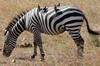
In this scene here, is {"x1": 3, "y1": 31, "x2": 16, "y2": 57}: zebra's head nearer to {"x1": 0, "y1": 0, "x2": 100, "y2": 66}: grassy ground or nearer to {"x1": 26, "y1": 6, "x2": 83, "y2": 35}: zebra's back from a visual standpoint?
{"x1": 0, "y1": 0, "x2": 100, "y2": 66}: grassy ground

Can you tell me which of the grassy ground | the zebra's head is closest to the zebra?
the zebra's head

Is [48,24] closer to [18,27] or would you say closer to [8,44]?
[18,27]

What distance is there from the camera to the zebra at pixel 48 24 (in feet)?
28.8

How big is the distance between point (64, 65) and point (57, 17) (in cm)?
206

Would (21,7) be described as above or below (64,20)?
above

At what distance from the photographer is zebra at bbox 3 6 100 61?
8.77 meters

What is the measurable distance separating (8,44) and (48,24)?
1363 mm

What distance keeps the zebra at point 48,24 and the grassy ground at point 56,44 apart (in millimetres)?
357

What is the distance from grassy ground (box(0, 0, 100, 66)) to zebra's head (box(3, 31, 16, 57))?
0.51 feet

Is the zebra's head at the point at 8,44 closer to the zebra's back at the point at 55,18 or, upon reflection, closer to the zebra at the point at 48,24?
the zebra at the point at 48,24

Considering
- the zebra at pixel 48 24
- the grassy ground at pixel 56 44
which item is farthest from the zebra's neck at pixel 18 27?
the grassy ground at pixel 56 44

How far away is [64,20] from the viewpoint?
877 centimetres

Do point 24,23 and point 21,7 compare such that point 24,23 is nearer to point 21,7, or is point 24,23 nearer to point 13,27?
point 13,27

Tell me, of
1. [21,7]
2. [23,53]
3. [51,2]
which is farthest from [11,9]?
[23,53]
